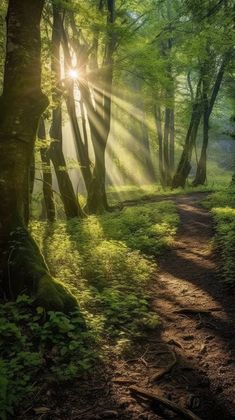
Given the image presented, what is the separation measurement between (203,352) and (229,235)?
17.0 feet

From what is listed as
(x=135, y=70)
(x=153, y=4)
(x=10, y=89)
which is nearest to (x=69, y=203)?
(x=135, y=70)

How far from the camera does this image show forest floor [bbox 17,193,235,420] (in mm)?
3984

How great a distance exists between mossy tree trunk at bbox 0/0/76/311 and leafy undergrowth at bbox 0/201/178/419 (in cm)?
66

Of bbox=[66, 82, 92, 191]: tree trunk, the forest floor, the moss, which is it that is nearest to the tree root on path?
the forest floor

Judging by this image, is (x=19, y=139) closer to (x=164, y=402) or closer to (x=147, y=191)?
(x=164, y=402)

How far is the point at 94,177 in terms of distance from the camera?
674 inches

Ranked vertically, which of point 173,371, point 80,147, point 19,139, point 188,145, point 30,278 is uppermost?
point 188,145

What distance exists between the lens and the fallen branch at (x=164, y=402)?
3850 mm

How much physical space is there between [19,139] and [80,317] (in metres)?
3.16

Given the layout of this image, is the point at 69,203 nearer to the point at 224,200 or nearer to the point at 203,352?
the point at 224,200

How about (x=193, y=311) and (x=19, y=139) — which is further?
(x=19, y=139)

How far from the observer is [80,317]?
5.57 m

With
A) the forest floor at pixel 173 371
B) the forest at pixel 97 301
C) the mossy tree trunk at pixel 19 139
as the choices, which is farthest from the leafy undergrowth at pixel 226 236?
the mossy tree trunk at pixel 19 139

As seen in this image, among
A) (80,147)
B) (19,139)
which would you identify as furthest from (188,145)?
(19,139)
